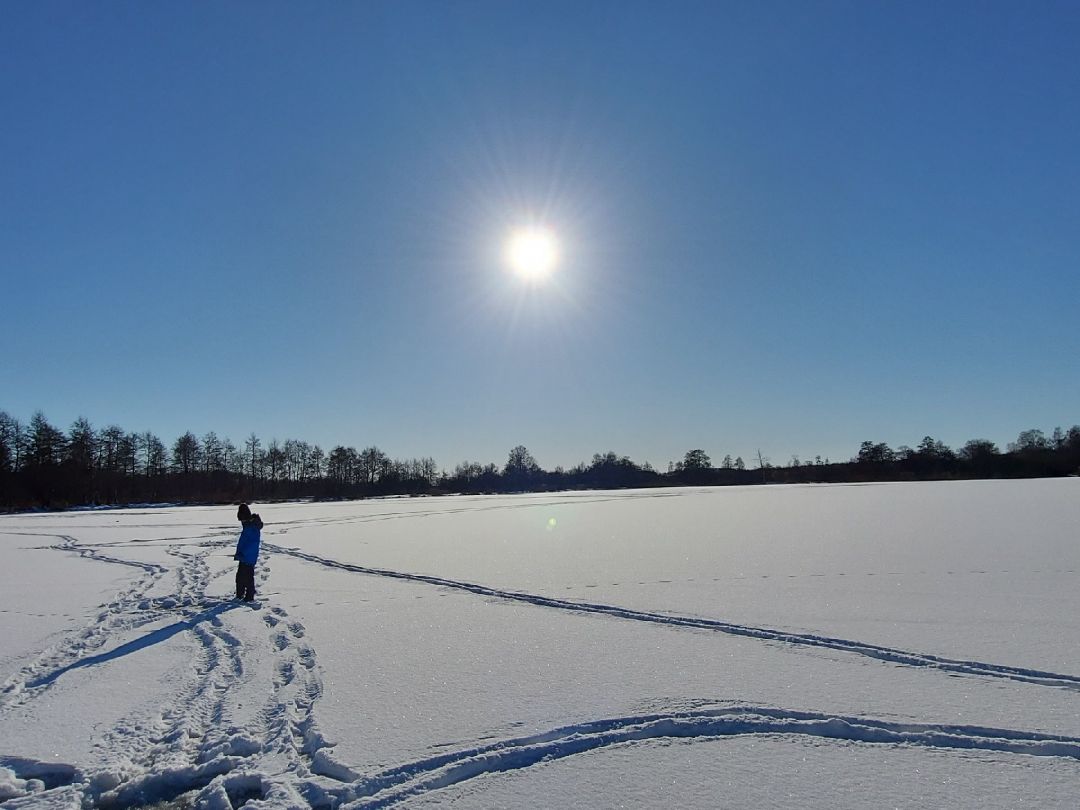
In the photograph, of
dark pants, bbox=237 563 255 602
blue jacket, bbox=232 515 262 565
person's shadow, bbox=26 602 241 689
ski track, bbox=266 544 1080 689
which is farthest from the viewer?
blue jacket, bbox=232 515 262 565

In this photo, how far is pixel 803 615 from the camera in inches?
275

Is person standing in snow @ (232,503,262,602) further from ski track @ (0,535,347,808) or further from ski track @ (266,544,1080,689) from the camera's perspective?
ski track @ (266,544,1080,689)

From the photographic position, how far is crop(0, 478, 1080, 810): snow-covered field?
11.1 feet

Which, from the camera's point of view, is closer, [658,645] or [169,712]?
[169,712]

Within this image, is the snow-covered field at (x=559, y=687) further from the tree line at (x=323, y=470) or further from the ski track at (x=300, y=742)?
the tree line at (x=323, y=470)

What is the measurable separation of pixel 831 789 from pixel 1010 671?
280 cm

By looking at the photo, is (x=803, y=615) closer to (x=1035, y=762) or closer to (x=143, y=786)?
(x=1035, y=762)

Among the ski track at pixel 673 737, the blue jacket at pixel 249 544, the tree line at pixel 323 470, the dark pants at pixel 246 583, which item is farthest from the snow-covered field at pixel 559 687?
the tree line at pixel 323 470

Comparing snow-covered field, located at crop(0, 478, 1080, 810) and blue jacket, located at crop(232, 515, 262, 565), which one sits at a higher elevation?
blue jacket, located at crop(232, 515, 262, 565)

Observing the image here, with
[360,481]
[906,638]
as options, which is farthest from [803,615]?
[360,481]

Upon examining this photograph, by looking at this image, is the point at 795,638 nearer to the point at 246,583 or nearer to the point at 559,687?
the point at 559,687

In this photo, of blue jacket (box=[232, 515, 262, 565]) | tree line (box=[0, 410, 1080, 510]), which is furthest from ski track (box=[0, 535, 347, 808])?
tree line (box=[0, 410, 1080, 510])

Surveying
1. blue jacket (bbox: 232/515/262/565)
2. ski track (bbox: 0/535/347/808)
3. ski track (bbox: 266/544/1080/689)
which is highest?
blue jacket (bbox: 232/515/262/565)

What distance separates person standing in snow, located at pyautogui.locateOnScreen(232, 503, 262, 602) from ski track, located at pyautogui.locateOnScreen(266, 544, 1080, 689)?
2537mm
